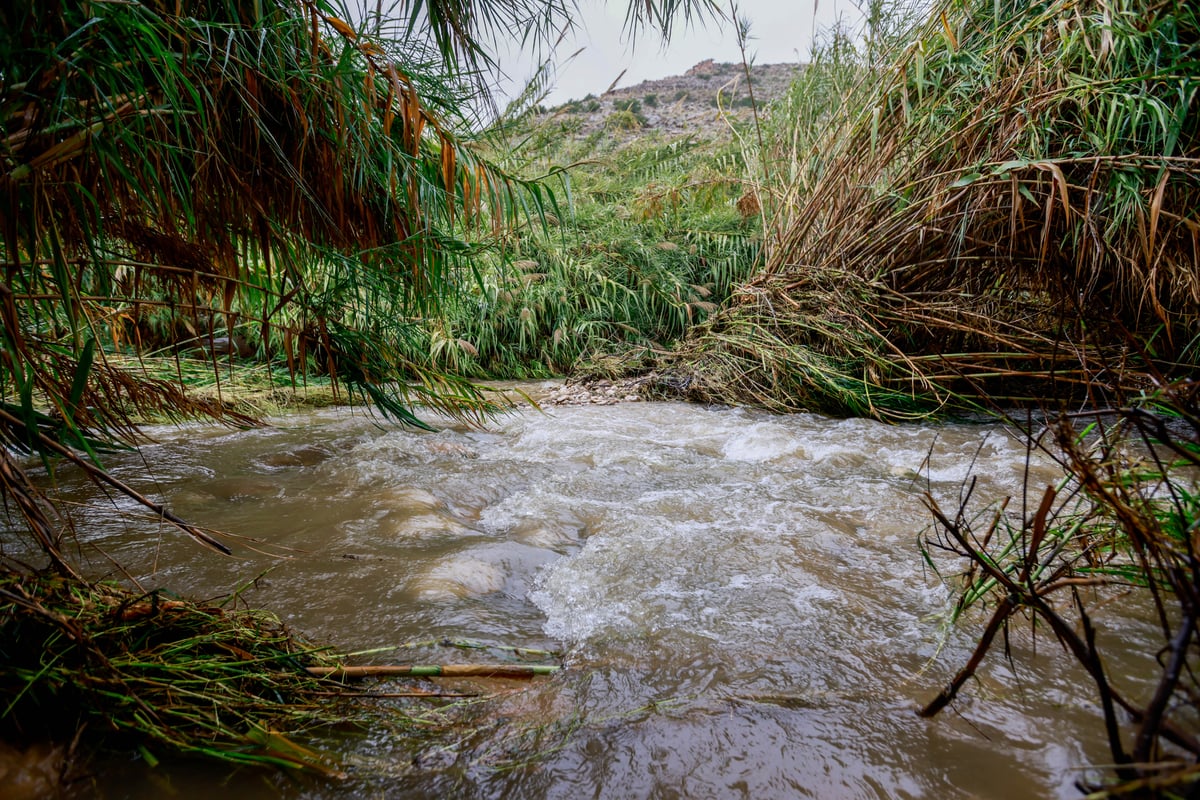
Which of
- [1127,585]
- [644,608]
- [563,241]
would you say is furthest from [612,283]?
[1127,585]

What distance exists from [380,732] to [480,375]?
4.91 m

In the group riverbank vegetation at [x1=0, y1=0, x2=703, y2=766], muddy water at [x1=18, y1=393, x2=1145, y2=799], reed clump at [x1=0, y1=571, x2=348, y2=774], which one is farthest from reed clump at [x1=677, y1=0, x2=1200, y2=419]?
reed clump at [x1=0, y1=571, x2=348, y2=774]

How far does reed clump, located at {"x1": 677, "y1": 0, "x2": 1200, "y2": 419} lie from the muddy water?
83 cm

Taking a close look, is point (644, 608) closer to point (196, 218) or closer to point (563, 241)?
point (196, 218)

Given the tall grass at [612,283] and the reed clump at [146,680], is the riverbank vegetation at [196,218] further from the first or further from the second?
the tall grass at [612,283]

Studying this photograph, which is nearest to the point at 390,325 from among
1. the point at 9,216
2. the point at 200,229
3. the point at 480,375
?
the point at 200,229

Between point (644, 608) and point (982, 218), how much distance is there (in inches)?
114

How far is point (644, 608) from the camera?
4.57 ft

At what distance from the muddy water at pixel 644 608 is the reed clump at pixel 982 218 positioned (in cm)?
83

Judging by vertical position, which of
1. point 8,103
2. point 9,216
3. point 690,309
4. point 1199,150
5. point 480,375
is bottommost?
point 480,375

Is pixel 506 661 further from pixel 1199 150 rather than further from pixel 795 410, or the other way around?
pixel 1199 150

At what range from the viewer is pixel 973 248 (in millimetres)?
3150

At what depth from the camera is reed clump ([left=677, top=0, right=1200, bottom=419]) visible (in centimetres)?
256

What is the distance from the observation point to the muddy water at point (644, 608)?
2.89 feet
